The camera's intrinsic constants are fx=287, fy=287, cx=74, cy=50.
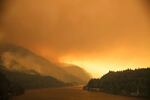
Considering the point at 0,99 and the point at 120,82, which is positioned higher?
the point at 120,82

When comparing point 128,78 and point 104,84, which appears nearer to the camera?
point 128,78

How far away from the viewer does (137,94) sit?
127938 mm

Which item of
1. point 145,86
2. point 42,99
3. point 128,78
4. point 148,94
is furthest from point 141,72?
point 42,99

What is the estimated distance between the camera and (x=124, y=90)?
139750 mm

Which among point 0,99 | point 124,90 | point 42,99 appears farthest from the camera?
point 124,90

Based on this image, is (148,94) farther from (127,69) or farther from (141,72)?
(127,69)

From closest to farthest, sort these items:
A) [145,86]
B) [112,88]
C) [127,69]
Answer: [145,86]
[112,88]
[127,69]

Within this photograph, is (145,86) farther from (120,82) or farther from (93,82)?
(93,82)

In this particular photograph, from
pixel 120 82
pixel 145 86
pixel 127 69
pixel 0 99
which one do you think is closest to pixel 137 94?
pixel 145 86

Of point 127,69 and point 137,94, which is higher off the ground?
point 127,69

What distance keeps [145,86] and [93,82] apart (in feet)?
213

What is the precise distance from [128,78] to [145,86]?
2829 cm

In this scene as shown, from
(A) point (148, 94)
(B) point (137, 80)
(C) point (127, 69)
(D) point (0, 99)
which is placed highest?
(C) point (127, 69)

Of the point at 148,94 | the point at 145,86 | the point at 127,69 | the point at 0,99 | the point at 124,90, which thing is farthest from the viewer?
the point at 127,69
